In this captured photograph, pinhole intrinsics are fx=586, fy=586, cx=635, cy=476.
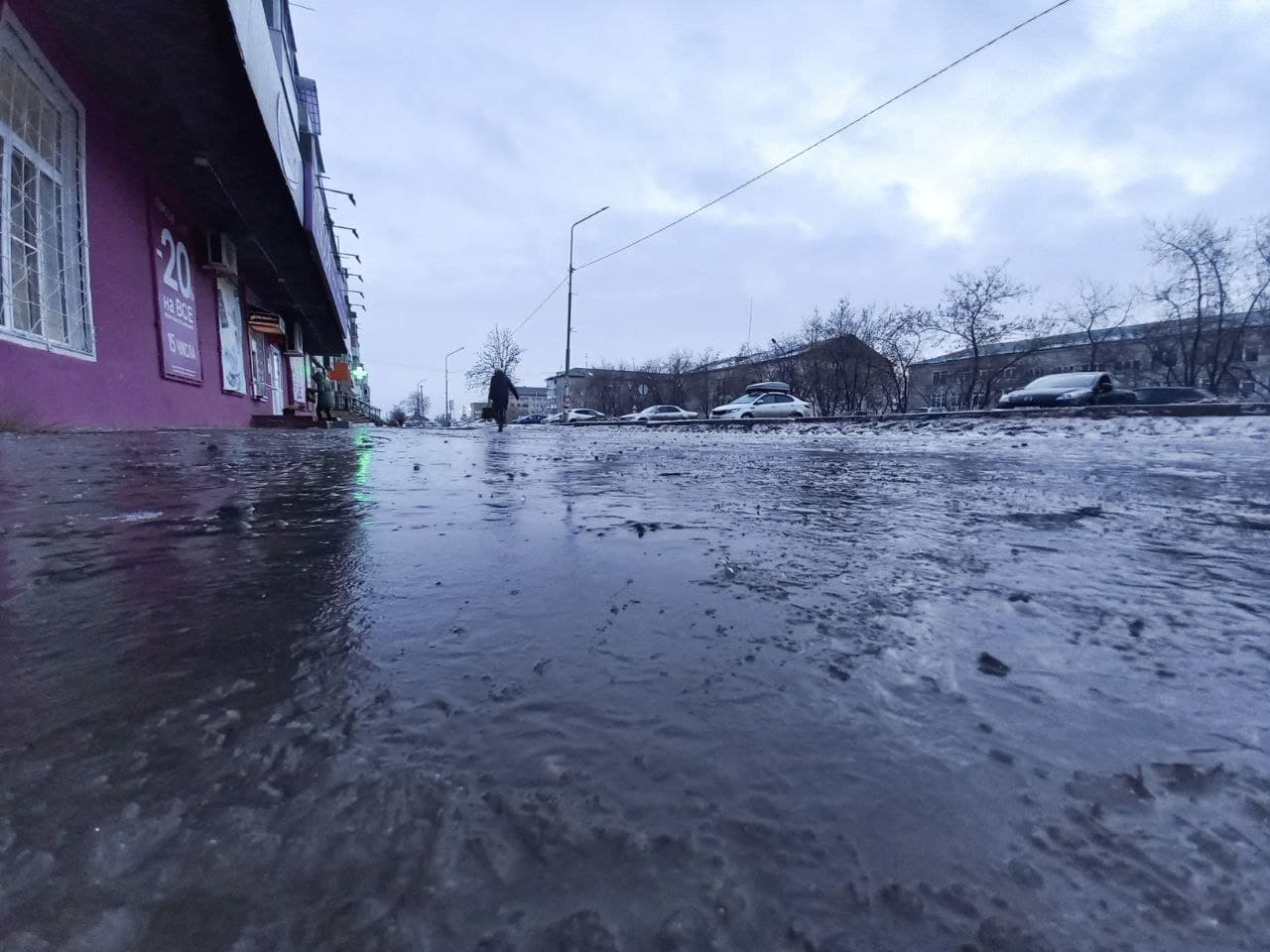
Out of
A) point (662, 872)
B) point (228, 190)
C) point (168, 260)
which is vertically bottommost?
point (662, 872)

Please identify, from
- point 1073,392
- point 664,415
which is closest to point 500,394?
point 1073,392

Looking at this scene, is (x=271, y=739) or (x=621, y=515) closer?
(x=271, y=739)

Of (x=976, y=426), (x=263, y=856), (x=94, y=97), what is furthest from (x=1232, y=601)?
(x=94, y=97)

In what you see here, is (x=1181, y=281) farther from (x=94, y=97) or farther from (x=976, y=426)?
(x=94, y=97)

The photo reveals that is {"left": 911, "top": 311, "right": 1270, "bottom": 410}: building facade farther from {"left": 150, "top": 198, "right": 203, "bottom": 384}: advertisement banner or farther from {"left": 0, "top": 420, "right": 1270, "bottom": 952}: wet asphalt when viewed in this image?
{"left": 0, "top": 420, "right": 1270, "bottom": 952}: wet asphalt

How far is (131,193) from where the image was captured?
25.5 ft

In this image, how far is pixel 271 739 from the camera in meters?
0.71

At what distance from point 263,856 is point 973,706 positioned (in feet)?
2.93

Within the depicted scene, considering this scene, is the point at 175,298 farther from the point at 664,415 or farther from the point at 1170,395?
the point at 1170,395

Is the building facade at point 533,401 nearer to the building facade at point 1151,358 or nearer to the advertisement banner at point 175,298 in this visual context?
the building facade at point 1151,358

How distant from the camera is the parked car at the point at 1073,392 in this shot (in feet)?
49.9

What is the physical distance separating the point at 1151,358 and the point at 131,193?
49.7m

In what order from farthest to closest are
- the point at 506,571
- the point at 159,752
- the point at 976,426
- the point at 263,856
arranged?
the point at 976,426, the point at 506,571, the point at 159,752, the point at 263,856

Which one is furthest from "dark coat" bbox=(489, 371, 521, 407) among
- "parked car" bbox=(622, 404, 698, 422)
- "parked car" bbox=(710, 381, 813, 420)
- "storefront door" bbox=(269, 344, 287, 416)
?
"parked car" bbox=(622, 404, 698, 422)
